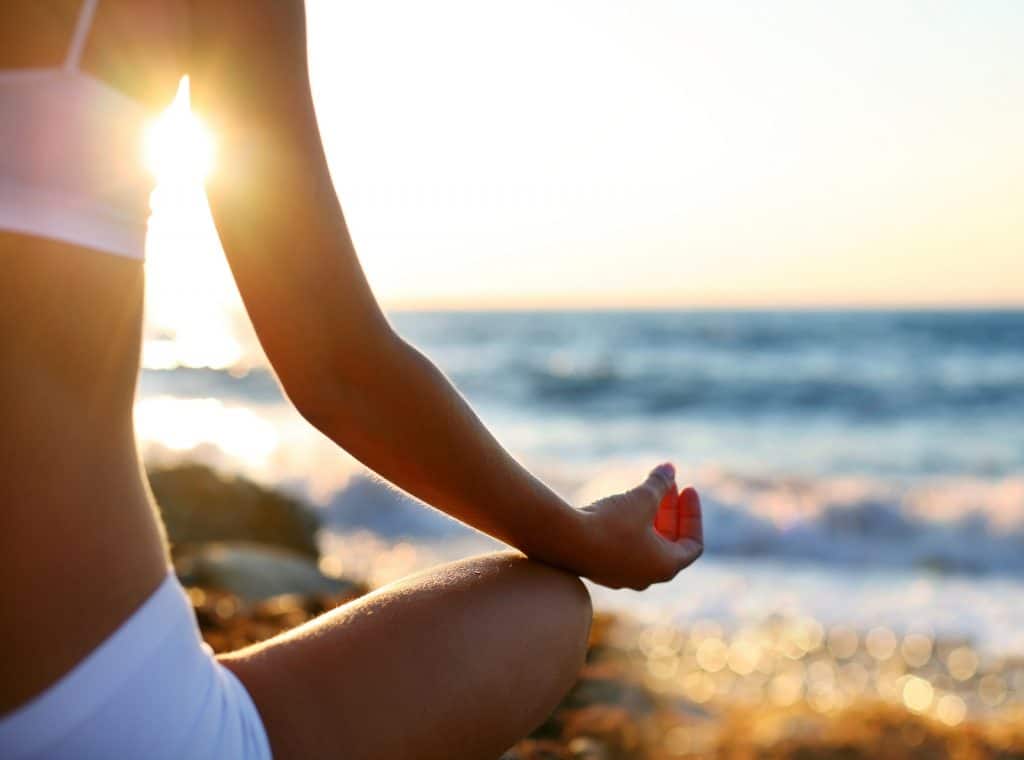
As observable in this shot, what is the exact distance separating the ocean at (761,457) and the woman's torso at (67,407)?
2.92ft

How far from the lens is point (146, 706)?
3.42 feet

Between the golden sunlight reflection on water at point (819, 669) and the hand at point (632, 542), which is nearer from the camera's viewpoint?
the hand at point (632, 542)

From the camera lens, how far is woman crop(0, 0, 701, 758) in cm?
100

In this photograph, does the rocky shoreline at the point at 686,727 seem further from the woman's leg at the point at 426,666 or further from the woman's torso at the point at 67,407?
the woman's torso at the point at 67,407

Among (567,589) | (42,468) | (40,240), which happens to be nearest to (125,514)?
(42,468)

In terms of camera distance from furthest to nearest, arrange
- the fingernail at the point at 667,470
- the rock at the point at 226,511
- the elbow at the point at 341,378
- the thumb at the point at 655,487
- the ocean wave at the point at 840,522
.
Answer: the ocean wave at the point at 840,522
the rock at the point at 226,511
the fingernail at the point at 667,470
the thumb at the point at 655,487
the elbow at the point at 341,378

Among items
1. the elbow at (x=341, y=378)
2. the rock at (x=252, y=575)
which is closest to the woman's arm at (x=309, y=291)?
the elbow at (x=341, y=378)

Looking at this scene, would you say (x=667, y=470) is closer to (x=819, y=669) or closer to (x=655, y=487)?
(x=655, y=487)

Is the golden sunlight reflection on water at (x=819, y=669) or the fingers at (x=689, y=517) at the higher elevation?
the fingers at (x=689, y=517)

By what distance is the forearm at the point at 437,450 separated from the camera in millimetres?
1261

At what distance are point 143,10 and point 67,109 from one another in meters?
0.12

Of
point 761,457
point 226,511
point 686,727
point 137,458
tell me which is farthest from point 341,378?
point 761,457

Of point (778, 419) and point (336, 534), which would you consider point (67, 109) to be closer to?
point (336, 534)

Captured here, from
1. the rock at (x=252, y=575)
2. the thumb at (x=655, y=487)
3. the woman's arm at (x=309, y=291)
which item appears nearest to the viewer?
the woman's arm at (x=309, y=291)
